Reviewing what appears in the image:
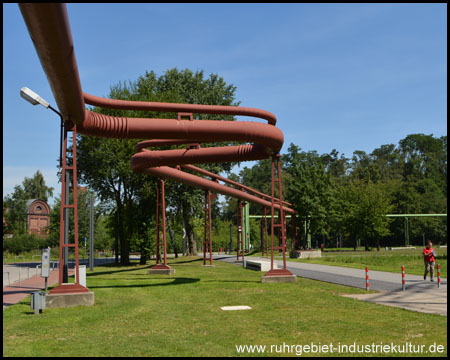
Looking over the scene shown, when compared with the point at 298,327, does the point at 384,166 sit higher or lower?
higher

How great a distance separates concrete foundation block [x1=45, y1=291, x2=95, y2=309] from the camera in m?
13.6

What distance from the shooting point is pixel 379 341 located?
8.78m

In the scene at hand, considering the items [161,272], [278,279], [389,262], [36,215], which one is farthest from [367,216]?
[36,215]

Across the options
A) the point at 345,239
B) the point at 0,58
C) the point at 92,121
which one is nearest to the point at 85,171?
the point at 92,121

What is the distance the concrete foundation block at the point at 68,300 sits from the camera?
13609mm

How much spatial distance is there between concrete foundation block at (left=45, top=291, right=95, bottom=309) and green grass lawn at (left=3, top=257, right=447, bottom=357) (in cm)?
36

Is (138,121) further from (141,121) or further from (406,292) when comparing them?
(406,292)

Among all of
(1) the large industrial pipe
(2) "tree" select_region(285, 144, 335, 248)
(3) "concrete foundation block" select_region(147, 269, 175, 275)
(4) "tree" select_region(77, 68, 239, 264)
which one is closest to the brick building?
(4) "tree" select_region(77, 68, 239, 264)

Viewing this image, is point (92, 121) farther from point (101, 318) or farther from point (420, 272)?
point (420, 272)

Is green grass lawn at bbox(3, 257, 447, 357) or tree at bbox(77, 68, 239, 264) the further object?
tree at bbox(77, 68, 239, 264)

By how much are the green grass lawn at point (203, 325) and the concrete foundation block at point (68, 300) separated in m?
0.36

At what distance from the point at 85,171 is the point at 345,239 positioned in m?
55.7

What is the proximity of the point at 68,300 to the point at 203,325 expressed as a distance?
5.31m

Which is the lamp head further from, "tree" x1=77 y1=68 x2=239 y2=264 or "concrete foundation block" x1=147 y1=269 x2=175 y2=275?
"tree" x1=77 y1=68 x2=239 y2=264
